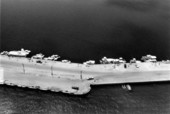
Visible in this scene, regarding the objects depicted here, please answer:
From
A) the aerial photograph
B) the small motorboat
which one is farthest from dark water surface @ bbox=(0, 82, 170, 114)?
the small motorboat

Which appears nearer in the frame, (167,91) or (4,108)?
(4,108)

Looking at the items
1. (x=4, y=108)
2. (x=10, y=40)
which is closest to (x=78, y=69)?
(x=4, y=108)

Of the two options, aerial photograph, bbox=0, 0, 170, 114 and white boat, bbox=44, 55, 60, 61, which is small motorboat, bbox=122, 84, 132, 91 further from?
white boat, bbox=44, 55, 60, 61

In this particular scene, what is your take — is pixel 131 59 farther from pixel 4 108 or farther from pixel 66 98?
pixel 4 108

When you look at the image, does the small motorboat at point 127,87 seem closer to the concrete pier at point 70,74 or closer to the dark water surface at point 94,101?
the dark water surface at point 94,101

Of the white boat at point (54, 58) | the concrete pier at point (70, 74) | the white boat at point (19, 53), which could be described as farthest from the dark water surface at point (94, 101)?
the white boat at point (19, 53)

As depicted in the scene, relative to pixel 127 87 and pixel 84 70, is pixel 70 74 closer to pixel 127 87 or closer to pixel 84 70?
pixel 84 70

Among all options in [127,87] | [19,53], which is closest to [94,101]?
[127,87]
